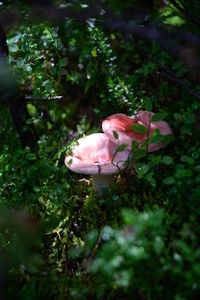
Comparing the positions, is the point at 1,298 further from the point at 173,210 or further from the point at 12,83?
the point at 12,83

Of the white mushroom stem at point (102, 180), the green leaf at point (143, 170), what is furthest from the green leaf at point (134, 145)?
the white mushroom stem at point (102, 180)

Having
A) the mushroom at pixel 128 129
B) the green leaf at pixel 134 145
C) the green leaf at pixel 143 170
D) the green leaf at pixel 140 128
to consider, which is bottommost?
the green leaf at pixel 143 170

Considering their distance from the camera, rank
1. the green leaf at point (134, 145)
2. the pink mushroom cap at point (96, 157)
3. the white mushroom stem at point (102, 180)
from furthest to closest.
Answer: the white mushroom stem at point (102, 180), the pink mushroom cap at point (96, 157), the green leaf at point (134, 145)

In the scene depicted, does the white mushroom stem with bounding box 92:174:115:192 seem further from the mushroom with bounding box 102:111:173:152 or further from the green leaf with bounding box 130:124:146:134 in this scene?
the green leaf with bounding box 130:124:146:134

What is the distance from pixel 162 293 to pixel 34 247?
0.93 metres

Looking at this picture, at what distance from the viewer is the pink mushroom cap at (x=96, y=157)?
2260 mm

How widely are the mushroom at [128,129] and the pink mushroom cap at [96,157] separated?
0.32 feet

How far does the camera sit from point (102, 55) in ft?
10.7

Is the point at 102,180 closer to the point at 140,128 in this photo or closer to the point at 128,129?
the point at 128,129

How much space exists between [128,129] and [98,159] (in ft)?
0.98

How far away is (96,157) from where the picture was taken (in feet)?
8.11

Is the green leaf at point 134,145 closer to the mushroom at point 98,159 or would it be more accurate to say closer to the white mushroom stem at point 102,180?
the mushroom at point 98,159

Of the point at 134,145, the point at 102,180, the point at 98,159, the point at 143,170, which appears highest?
the point at 134,145

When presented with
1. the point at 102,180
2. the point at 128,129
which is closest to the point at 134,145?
the point at 128,129
